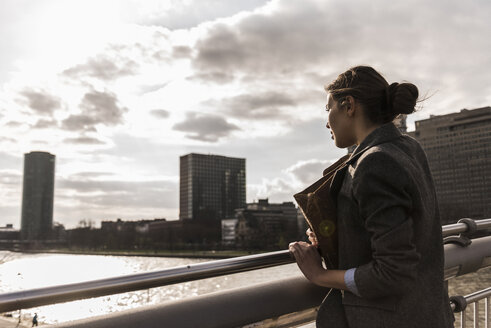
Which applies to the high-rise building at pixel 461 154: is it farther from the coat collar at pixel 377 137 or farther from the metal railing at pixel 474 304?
the coat collar at pixel 377 137

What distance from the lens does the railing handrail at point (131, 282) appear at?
1237 mm

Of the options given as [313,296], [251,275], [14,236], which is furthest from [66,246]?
[313,296]

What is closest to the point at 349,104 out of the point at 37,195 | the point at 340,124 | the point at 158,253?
the point at 340,124

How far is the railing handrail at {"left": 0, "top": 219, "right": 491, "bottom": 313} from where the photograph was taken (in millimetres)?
1237

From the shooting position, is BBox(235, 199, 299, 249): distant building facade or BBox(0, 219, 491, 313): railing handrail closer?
BBox(0, 219, 491, 313): railing handrail

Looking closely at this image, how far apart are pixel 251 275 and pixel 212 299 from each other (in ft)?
148

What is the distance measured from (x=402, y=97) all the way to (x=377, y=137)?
0.16 m

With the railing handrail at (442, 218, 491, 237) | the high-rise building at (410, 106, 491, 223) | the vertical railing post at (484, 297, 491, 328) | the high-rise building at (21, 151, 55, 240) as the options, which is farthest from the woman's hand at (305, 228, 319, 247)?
the high-rise building at (21, 151, 55, 240)

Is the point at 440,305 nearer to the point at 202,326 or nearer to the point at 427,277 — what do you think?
the point at 427,277

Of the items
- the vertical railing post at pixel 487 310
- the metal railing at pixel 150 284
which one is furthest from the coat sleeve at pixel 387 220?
the vertical railing post at pixel 487 310

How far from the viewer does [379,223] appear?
4.27 feet

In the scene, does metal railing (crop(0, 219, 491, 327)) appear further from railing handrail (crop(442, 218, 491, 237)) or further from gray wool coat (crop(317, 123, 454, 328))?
railing handrail (crop(442, 218, 491, 237))

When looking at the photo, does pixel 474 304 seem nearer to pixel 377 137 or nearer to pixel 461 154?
pixel 377 137

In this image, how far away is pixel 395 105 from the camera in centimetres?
151
